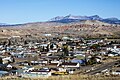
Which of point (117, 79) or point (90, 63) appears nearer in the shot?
point (117, 79)

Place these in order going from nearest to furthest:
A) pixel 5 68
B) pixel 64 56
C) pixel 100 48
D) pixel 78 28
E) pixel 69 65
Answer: pixel 5 68
pixel 69 65
pixel 64 56
pixel 100 48
pixel 78 28

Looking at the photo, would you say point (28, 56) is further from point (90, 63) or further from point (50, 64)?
point (90, 63)

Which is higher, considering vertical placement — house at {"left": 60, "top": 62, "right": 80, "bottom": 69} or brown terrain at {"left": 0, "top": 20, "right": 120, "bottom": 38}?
house at {"left": 60, "top": 62, "right": 80, "bottom": 69}

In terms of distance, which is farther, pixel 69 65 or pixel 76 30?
pixel 76 30

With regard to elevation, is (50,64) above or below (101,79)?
below

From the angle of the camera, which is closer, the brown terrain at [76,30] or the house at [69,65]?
the house at [69,65]

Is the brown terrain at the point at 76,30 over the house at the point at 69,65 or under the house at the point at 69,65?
under

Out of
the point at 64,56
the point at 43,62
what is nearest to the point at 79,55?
the point at 64,56

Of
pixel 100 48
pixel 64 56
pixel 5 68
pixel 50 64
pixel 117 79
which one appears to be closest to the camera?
pixel 117 79

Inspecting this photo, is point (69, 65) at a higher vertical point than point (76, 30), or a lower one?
higher

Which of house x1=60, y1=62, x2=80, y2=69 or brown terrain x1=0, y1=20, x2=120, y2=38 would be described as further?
brown terrain x1=0, y1=20, x2=120, y2=38
